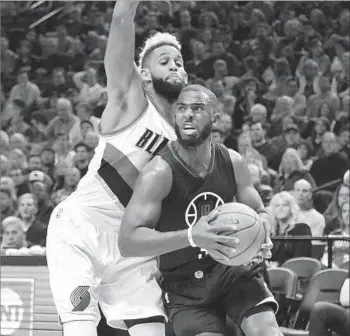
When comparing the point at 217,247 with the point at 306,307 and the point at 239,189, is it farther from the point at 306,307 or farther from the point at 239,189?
the point at 306,307

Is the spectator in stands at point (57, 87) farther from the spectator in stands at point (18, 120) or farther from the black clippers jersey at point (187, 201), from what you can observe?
the black clippers jersey at point (187, 201)

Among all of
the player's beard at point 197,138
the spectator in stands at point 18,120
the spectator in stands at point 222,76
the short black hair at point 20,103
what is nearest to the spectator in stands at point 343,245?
the player's beard at point 197,138

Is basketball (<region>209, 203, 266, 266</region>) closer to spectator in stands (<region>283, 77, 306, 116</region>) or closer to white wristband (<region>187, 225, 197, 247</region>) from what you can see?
white wristband (<region>187, 225, 197, 247</region>)

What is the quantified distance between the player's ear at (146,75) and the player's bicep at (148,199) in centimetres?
70

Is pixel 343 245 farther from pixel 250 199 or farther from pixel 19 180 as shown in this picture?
pixel 19 180

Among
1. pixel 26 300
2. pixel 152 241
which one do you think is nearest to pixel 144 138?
pixel 152 241

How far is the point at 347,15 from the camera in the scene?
13.3 meters

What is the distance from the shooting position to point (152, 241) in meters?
3.97

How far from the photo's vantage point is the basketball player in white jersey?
14.8 feet

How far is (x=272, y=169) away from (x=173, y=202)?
6.22 meters

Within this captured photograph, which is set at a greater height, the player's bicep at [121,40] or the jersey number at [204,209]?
the player's bicep at [121,40]

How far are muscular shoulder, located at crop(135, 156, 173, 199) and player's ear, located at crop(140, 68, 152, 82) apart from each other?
0.66 meters

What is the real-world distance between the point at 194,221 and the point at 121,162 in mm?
599

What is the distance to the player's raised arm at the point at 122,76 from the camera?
453 centimetres
